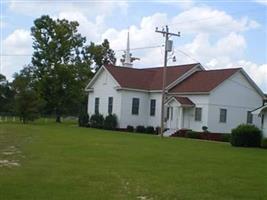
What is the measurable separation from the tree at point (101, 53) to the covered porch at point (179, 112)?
30251 mm

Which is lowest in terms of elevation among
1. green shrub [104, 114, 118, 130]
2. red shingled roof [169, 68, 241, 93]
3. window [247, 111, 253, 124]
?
green shrub [104, 114, 118, 130]

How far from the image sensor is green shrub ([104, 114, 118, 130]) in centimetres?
6022

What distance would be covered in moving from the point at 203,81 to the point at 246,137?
19.0 metres

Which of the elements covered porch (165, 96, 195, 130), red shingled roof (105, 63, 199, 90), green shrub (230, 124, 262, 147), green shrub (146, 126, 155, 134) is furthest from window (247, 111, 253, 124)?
green shrub (230, 124, 262, 147)

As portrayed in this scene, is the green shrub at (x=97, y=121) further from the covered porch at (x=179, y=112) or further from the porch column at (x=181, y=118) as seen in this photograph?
the porch column at (x=181, y=118)

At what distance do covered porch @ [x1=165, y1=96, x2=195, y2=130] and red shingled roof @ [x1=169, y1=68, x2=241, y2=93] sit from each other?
4.73ft

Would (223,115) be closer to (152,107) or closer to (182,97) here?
(182,97)

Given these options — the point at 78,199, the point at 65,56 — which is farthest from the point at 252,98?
the point at 78,199

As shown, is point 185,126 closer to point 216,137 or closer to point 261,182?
point 216,137

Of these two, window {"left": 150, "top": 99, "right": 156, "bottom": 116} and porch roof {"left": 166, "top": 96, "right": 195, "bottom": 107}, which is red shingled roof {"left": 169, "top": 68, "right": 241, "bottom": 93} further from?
window {"left": 150, "top": 99, "right": 156, "bottom": 116}

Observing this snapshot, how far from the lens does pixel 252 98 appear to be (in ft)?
185

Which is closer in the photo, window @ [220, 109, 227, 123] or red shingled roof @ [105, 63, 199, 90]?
window @ [220, 109, 227, 123]

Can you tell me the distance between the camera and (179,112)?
182 feet

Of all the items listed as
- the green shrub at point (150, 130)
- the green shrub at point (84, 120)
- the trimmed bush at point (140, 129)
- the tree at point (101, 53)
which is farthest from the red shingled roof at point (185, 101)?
the tree at point (101, 53)
